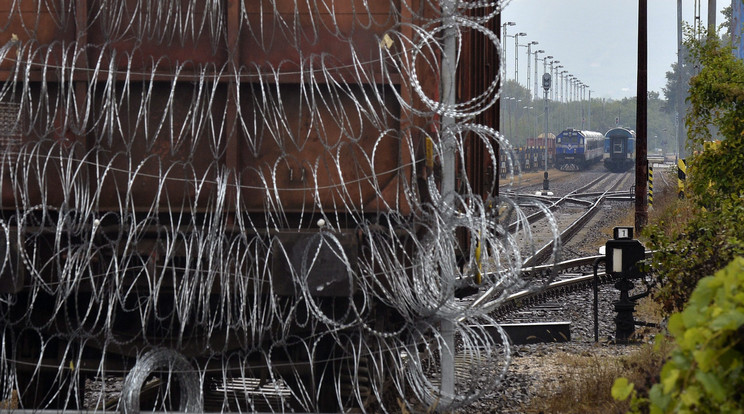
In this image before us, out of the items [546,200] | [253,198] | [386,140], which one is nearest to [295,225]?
[253,198]

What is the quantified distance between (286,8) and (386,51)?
0.69 m

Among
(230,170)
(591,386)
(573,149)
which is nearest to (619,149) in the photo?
(573,149)

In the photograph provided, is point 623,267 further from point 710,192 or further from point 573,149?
point 573,149

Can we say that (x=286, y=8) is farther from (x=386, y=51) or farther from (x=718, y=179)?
(x=718, y=179)

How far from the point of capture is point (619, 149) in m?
66.7

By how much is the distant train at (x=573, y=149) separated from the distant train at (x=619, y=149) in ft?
5.22

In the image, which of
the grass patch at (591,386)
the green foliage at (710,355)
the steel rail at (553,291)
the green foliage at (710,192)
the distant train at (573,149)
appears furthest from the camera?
the distant train at (573,149)

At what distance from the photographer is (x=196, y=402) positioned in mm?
5723

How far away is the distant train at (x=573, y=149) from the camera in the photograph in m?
67.0

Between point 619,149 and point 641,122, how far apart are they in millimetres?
46429

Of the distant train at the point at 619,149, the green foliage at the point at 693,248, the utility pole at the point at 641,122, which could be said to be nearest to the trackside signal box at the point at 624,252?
the green foliage at the point at 693,248

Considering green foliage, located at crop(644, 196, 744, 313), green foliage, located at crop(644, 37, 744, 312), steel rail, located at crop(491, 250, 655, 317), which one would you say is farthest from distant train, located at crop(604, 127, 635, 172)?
green foliage, located at crop(644, 196, 744, 313)

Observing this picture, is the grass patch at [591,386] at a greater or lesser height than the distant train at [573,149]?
lesser

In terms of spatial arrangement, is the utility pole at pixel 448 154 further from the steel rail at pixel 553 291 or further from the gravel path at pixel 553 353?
the steel rail at pixel 553 291
